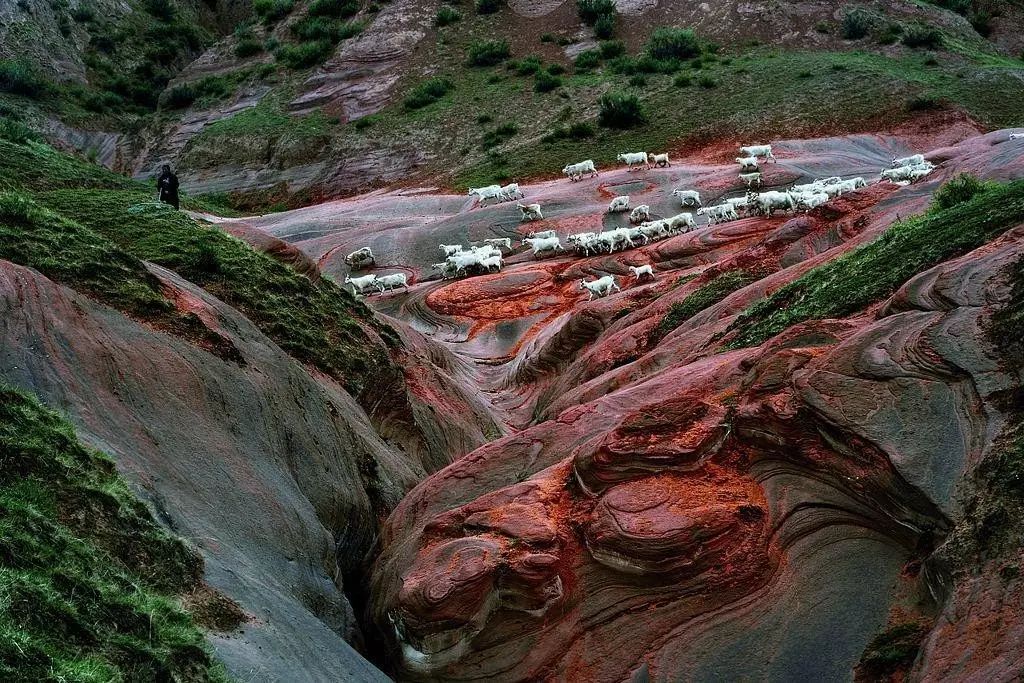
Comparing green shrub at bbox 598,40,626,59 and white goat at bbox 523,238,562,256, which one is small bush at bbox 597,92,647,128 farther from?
white goat at bbox 523,238,562,256

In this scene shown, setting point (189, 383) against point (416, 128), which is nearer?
point (189, 383)

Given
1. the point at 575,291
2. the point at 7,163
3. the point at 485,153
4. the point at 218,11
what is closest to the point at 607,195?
the point at 575,291

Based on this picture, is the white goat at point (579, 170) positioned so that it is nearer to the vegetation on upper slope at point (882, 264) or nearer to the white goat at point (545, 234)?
the white goat at point (545, 234)

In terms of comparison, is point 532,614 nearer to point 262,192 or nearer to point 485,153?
point 485,153

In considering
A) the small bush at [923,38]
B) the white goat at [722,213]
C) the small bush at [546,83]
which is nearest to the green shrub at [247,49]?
the small bush at [546,83]

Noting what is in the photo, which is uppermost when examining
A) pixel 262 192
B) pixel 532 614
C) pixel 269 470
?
pixel 269 470

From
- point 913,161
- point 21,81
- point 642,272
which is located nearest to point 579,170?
point 913,161
